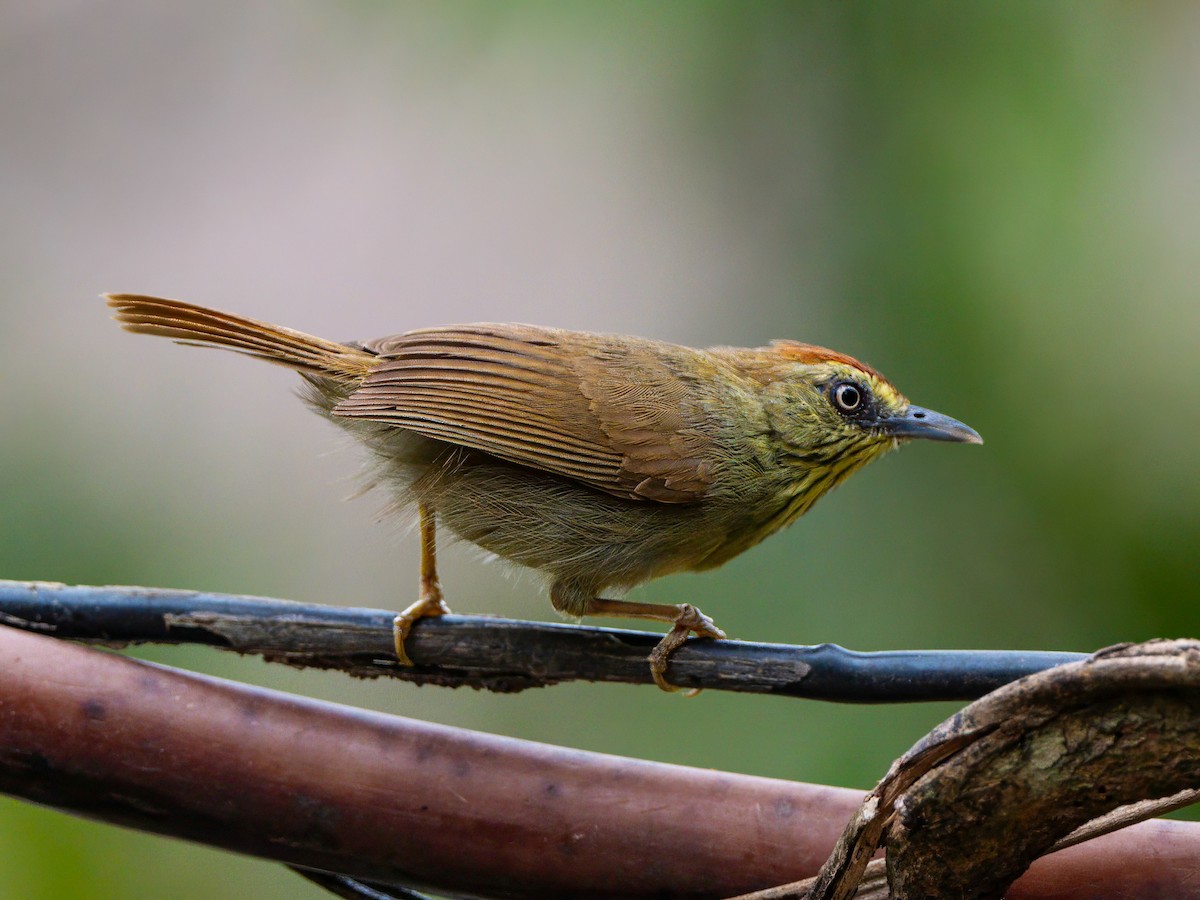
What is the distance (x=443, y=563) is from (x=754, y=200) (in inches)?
72.6

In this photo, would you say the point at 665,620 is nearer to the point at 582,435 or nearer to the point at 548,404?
the point at 582,435

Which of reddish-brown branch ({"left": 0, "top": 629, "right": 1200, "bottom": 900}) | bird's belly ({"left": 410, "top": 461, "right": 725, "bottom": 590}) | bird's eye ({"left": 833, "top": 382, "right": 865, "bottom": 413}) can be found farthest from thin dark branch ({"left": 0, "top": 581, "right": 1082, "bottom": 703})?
bird's eye ({"left": 833, "top": 382, "right": 865, "bottom": 413})

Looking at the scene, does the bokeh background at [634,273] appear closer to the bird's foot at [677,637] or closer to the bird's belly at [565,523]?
the bird's belly at [565,523]

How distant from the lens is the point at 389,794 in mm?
1861

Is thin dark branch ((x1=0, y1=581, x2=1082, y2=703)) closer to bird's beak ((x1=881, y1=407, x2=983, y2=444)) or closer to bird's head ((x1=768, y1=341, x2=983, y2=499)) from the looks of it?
bird's head ((x1=768, y1=341, x2=983, y2=499))

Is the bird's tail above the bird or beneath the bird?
above

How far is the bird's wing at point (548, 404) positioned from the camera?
3.01 meters

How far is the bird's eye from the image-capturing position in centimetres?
331

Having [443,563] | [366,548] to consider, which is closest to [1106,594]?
[443,563]

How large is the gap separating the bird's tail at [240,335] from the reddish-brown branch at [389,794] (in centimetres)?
111

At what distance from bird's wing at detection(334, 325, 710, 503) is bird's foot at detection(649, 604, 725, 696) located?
396 millimetres

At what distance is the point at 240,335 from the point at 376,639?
1.20m

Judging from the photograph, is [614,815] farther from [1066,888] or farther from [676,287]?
[676,287]

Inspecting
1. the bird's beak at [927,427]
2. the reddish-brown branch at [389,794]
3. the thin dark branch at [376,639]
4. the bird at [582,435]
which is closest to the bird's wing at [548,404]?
the bird at [582,435]
